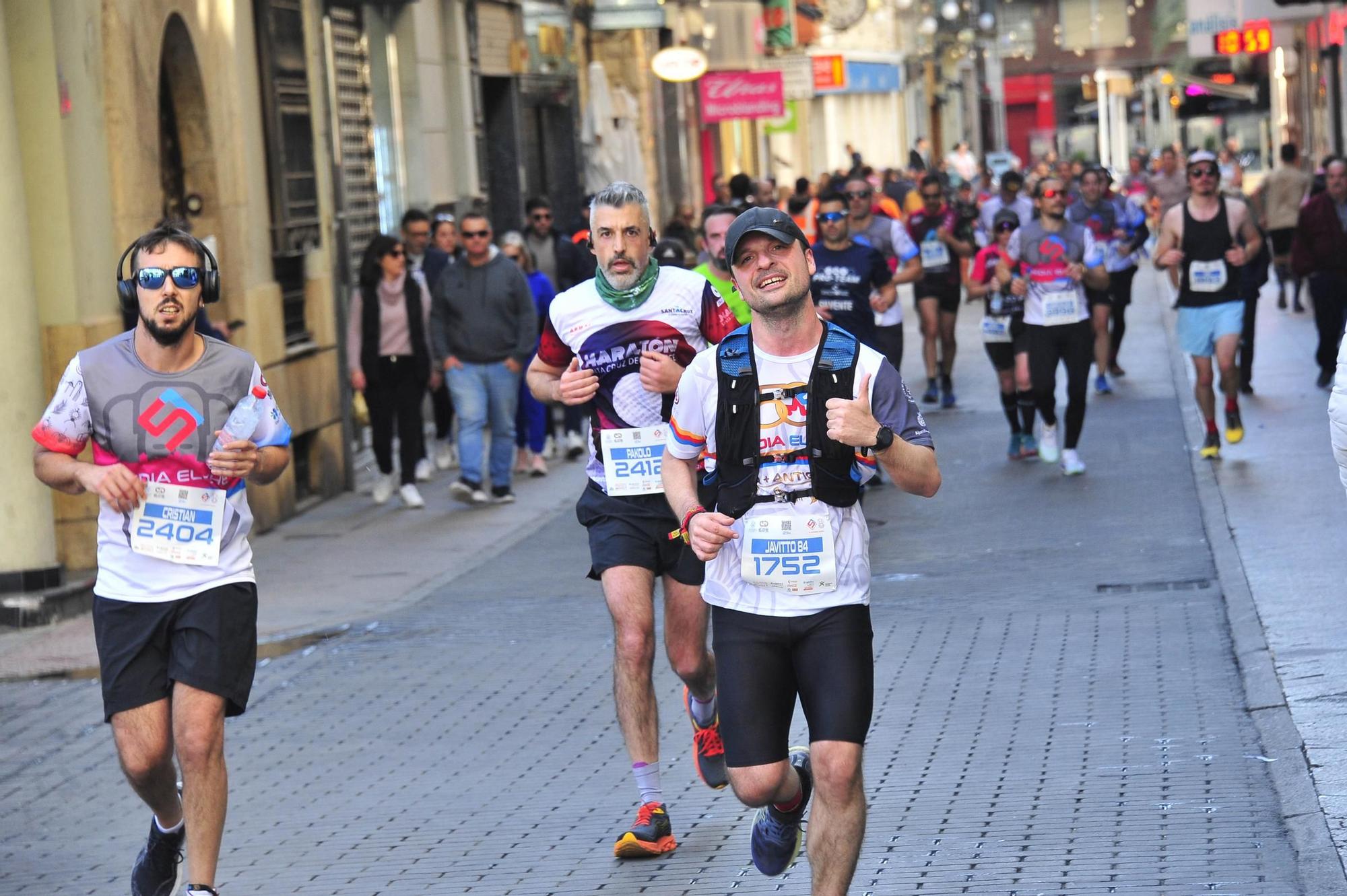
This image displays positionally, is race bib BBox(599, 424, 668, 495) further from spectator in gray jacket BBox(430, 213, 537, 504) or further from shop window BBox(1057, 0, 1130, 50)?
shop window BBox(1057, 0, 1130, 50)

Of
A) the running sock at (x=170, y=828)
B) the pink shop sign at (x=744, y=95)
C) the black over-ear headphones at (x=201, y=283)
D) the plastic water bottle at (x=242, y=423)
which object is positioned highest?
the pink shop sign at (x=744, y=95)

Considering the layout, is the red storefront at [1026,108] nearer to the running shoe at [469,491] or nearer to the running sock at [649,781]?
the running shoe at [469,491]

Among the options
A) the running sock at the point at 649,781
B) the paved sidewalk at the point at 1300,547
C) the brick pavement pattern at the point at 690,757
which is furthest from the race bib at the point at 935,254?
the running sock at the point at 649,781

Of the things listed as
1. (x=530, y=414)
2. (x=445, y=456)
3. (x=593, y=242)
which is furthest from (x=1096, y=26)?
(x=593, y=242)

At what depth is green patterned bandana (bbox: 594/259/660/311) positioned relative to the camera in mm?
6469

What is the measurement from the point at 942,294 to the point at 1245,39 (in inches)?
827

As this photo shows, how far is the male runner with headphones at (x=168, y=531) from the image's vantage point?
5.42m

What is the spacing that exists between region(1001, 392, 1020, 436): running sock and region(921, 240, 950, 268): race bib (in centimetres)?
337

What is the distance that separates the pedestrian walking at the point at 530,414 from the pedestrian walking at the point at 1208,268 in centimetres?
473

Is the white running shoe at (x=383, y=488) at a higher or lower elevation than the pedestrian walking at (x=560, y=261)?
lower

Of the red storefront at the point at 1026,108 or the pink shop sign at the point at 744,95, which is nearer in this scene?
the pink shop sign at the point at 744,95

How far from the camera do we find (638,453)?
255 inches

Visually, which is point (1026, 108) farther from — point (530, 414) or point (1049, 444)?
point (1049, 444)

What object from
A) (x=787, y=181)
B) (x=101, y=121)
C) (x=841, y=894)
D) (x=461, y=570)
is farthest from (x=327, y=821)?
(x=787, y=181)
